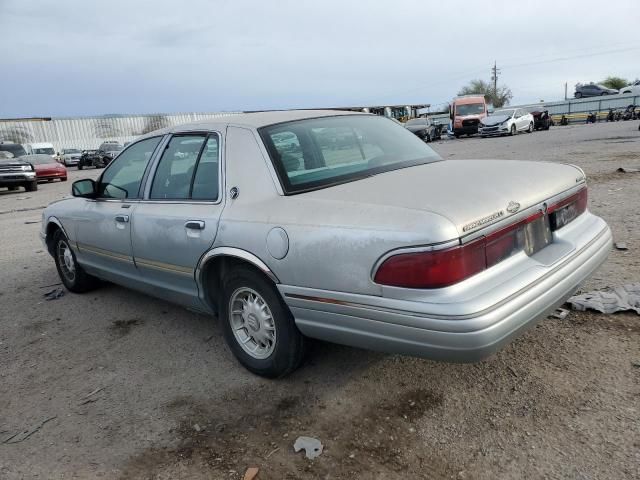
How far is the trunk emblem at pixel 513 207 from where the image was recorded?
8.45ft

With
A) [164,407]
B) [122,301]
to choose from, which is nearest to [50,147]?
[122,301]

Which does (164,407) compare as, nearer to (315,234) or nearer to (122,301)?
(315,234)

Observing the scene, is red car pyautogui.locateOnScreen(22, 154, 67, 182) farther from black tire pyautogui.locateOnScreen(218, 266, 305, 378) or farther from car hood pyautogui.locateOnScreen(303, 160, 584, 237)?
car hood pyautogui.locateOnScreen(303, 160, 584, 237)

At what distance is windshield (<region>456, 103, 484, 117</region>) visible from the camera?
108 feet

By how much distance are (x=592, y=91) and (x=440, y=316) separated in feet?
191

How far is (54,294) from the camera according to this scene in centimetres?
547

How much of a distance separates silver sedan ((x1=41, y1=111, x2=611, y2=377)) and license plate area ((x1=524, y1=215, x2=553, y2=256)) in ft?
0.04

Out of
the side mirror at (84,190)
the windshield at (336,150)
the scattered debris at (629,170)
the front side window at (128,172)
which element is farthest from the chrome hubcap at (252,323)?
the scattered debris at (629,170)

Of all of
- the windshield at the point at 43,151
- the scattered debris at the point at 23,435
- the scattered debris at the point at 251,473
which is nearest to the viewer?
the scattered debris at the point at 251,473

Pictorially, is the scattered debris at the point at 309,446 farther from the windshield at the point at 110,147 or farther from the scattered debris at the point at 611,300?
the windshield at the point at 110,147

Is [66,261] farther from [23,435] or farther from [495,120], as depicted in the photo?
[495,120]

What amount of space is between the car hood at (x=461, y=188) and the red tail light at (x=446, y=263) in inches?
4.1

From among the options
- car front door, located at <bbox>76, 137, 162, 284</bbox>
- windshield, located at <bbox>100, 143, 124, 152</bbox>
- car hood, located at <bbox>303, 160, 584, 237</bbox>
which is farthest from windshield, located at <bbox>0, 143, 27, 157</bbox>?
car hood, located at <bbox>303, 160, 584, 237</bbox>

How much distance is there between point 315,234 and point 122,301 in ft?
10.5
